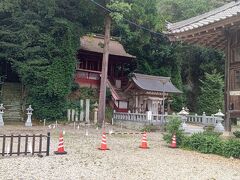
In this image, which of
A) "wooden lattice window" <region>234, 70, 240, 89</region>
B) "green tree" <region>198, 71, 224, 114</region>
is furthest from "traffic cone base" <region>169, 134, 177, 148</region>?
"green tree" <region>198, 71, 224, 114</region>

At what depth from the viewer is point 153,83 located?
1241 inches

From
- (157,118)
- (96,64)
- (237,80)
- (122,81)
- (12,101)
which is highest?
(96,64)

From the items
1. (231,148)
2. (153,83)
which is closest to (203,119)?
(153,83)

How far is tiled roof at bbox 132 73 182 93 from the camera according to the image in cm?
3017

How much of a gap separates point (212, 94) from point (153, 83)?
8906mm

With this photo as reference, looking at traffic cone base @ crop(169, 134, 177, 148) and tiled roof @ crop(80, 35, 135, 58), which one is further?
tiled roof @ crop(80, 35, 135, 58)

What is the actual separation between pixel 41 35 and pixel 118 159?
17969 millimetres

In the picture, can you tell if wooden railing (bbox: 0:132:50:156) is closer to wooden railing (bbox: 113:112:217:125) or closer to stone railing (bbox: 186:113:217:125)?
wooden railing (bbox: 113:112:217:125)

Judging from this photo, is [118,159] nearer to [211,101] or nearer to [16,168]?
[16,168]

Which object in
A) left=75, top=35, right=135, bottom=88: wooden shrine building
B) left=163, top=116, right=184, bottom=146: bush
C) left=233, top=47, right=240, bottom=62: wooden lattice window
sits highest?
left=75, top=35, right=135, bottom=88: wooden shrine building

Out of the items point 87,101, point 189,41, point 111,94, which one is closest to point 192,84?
point 111,94

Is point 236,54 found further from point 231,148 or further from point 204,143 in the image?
point 204,143

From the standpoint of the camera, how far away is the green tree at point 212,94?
35.9 m

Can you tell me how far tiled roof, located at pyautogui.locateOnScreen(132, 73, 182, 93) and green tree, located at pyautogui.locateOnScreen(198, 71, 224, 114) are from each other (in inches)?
259
